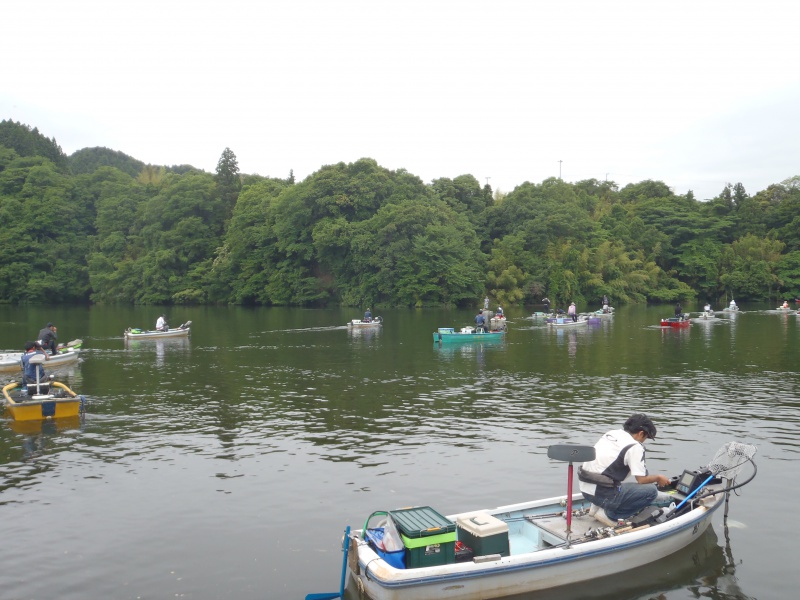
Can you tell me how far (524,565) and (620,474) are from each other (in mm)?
2216

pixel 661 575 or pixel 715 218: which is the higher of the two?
pixel 715 218

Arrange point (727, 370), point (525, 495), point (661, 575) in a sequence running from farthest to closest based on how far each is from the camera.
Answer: point (727, 370)
point (525, 495)
point (661, 575)

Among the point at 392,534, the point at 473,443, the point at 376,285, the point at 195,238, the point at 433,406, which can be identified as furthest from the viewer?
the point at 195,238

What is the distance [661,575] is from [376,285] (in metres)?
73.2

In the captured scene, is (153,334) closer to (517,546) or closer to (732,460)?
(517,546)

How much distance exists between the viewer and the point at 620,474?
9945 millimetres

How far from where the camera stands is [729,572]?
387 inches

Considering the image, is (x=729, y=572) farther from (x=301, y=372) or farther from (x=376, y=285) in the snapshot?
(x=376, y=285)

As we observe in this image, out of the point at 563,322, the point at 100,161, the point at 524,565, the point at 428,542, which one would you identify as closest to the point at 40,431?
the point at 428,542

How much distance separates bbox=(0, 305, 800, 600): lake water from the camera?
32.1 feet

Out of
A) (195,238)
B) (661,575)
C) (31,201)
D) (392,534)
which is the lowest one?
(661,575)

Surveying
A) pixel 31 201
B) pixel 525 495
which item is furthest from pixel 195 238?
pixel 525 495

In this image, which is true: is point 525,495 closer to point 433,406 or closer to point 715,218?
point 433,406

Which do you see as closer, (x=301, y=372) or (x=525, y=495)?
(x=525, y=495)
